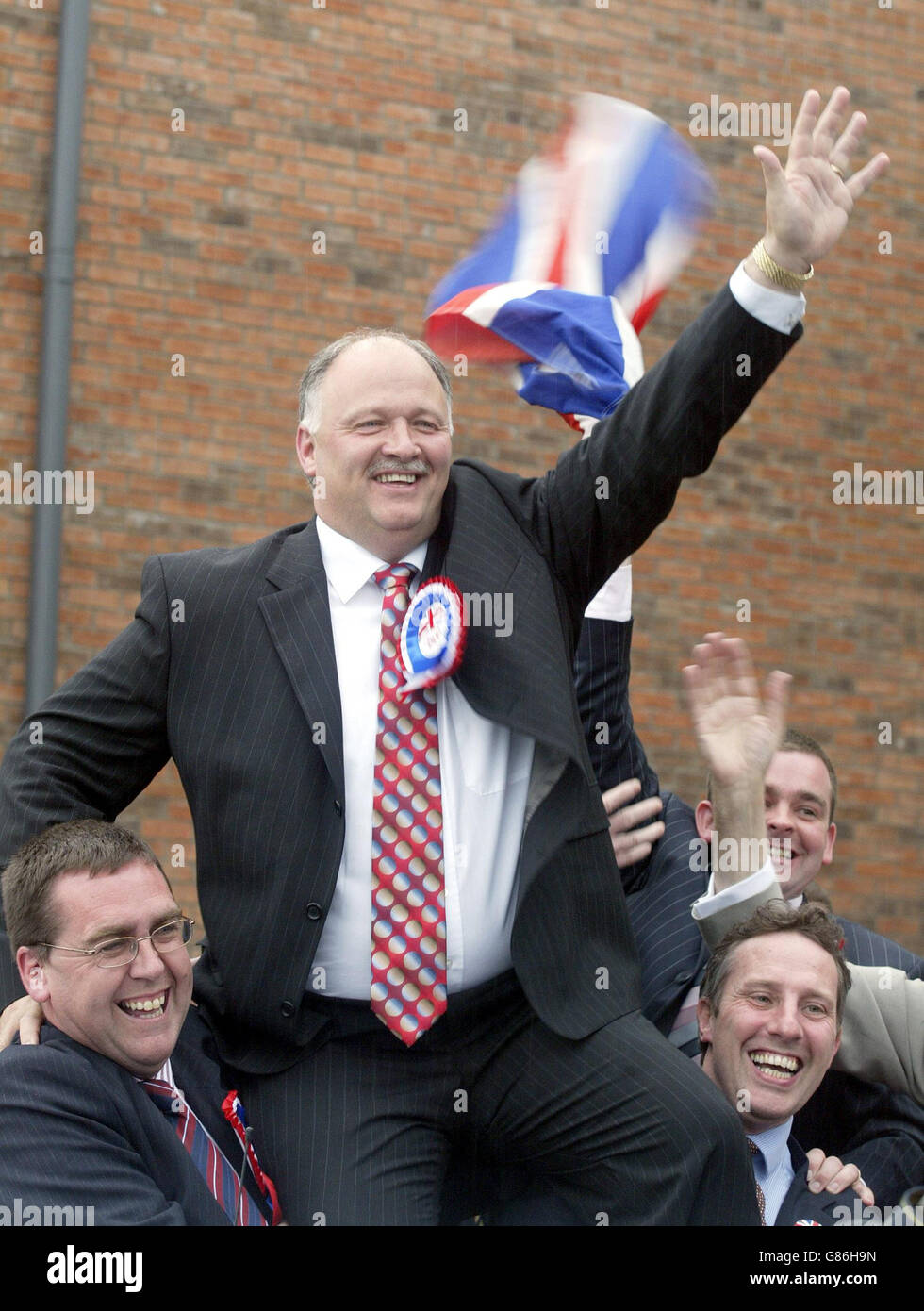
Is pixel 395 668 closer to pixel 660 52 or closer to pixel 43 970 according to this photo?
pixel 43 970

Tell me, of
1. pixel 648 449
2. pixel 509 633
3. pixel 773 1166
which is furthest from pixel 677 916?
pixel 648 449

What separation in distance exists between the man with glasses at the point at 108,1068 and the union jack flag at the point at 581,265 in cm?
186

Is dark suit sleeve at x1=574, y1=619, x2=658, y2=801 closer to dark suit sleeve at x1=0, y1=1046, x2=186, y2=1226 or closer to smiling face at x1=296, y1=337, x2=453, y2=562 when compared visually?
smiling face at x1=296, y1=337, x2=453, y2=562

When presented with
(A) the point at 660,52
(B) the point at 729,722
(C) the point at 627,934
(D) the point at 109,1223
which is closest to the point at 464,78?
(A) the point at 660,52

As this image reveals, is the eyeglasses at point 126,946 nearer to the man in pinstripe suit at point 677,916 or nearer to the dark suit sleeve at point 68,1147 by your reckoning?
the dark suit sleeve at point 68,1147

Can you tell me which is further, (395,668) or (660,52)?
(660,52)

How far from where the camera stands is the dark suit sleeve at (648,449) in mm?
2824

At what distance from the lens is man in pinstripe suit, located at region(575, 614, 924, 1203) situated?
3730mm

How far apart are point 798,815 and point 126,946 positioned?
1.89 metres

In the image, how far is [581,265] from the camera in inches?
193

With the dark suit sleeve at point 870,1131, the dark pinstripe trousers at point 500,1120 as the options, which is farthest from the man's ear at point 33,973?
the dark suit sleeve at point 870,1131

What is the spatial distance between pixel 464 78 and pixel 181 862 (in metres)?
3.55

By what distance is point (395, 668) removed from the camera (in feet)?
10.0

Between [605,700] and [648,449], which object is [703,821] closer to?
[605,700]
